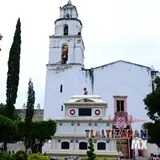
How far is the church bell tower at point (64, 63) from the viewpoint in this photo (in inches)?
1447

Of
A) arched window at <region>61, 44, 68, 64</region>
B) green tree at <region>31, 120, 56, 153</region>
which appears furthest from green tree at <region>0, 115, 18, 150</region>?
arched window at <region>61, 44, 68, 64</region>

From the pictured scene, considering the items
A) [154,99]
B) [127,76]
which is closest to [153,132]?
[154,99]

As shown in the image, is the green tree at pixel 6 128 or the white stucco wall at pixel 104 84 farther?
the white stucco wall at pixel 104 84

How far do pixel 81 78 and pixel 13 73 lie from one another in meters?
10.5

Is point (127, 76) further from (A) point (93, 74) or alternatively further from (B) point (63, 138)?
(B) point (63, 138)

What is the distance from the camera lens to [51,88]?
37344mm

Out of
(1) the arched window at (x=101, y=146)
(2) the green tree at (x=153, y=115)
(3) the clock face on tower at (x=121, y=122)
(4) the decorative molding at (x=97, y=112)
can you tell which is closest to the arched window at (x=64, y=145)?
(1) the arched window at (x=101, y=146)

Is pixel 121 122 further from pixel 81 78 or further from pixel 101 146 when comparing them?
pixel 101 146

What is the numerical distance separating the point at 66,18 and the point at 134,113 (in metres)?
13.5

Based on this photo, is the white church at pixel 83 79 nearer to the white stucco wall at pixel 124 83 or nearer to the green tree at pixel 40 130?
the white stucco wall at pixel 124 83

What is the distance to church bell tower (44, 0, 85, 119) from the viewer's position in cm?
3675

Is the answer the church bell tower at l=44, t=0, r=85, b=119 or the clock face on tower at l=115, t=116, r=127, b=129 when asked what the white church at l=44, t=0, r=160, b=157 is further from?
the clock face on tower at l=115, t=116, r=127, b=129

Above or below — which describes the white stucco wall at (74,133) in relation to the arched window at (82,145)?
above

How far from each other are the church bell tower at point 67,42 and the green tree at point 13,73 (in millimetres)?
8537
